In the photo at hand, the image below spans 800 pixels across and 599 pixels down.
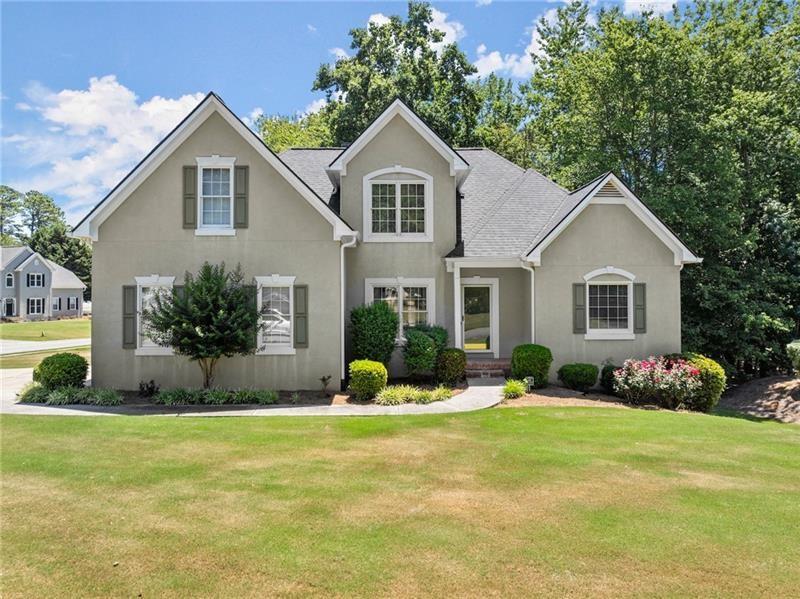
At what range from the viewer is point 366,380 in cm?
1297

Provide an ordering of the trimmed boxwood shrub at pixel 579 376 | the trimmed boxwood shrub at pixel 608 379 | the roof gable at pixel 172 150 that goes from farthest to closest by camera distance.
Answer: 1. the trimmed boxwood shrub at pixel 608 379
2. the trimmed boxwood shrub at pixel 579 376
3. the roof gable at pixel 172 150

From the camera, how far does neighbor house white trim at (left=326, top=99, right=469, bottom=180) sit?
1585 cm

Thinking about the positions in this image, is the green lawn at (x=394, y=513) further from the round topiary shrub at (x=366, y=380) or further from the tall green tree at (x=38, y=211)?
the tall green tree at (x=38, y=211)

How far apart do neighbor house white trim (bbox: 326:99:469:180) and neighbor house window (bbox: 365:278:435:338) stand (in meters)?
3.83

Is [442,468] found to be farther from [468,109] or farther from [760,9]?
[468,109]

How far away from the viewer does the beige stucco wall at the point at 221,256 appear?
14.0 m

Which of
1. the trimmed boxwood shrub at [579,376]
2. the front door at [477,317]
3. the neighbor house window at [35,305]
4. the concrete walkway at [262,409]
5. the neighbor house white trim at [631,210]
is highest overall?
the neighbor house white trim at [631,210]

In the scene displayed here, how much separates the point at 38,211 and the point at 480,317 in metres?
110

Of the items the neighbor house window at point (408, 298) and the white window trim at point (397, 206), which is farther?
the neighbor house window at point (408, 298)

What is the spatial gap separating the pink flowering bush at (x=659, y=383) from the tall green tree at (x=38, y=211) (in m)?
109

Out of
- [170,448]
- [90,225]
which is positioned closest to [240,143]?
[90,225]

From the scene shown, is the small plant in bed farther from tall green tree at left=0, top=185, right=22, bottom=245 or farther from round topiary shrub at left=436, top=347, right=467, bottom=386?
tall green tree at left=0, top=185, right=22, bottom=245

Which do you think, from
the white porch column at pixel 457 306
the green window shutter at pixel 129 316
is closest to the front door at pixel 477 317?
the white porch column at pixel 457 306

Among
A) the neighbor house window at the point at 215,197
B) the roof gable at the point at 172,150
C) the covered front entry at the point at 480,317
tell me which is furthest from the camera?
the covered front entry at the point at 480,317
